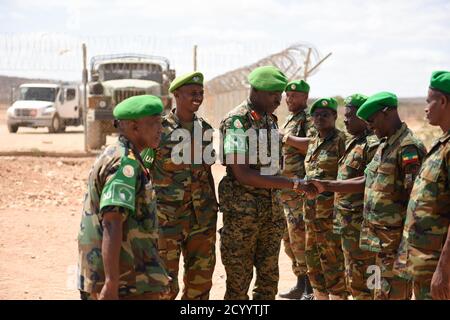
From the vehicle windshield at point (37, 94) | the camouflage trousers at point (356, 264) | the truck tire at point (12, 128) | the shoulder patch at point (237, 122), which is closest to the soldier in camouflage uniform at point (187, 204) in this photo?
the shoulder patch at point (237, 122)

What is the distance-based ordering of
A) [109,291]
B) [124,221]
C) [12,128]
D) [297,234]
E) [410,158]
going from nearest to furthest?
[109,291], [124,221], [410,158], [297,234], [12,128]

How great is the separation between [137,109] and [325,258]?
2.68m

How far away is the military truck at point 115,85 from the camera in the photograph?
15.1 m

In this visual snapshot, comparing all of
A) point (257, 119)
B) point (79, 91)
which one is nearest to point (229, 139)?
point (257, 119)

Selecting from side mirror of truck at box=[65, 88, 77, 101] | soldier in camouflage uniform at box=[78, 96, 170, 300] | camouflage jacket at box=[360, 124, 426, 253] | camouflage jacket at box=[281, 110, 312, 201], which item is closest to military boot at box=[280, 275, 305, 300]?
camouflage jacket at box=[281, 110, 312, 201]

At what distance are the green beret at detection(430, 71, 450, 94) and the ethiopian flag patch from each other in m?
0.56

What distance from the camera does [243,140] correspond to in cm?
419

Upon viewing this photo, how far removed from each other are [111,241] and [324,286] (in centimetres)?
294

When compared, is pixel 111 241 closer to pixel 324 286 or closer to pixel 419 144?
pixel 419 144

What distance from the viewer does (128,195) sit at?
114 inches

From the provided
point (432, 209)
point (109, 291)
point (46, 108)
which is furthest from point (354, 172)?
point (46, 108)

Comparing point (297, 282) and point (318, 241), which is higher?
point (318, 241)

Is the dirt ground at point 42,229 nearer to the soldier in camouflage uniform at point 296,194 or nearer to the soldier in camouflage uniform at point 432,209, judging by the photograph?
the soldier in camouflage uniform at point 296,194

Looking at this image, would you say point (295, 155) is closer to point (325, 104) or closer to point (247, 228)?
point (325, 104)
